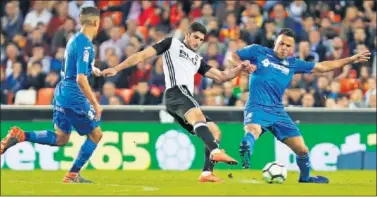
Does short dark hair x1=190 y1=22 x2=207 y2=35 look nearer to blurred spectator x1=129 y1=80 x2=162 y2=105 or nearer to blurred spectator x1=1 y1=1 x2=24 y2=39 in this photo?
blurred spectator x1=129 y1=80 x2=162 y2=105

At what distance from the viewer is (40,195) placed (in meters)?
12.5

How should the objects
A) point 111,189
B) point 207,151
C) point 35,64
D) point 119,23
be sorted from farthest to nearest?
point 119,23 < point 35,64 < point 207,151 < point 111,189

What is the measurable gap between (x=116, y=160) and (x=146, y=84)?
1779mm

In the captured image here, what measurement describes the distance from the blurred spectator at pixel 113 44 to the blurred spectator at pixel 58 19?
4.01 ft

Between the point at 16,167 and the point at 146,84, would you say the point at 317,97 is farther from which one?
the point at 16,167

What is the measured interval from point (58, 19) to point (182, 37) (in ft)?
9.14

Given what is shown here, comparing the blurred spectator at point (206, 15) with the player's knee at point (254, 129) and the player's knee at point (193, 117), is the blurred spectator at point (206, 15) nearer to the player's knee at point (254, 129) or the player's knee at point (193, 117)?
the player's knee at point (254, 129)

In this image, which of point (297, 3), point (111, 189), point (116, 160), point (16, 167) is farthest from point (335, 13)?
point (111, 189)

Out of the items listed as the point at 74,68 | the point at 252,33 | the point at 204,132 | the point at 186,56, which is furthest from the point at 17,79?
the point at 204,132

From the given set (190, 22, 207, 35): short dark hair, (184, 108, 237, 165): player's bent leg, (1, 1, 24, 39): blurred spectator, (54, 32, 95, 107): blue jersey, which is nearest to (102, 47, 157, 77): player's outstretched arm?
(54, 32, 95, 107): blue jersey

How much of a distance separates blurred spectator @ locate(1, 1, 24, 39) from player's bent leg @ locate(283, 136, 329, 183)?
9.45 metres

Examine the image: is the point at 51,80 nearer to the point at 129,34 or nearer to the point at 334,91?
the point at 129,34

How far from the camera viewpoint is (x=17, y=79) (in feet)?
69.6

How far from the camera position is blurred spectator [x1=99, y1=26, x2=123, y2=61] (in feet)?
71.4
